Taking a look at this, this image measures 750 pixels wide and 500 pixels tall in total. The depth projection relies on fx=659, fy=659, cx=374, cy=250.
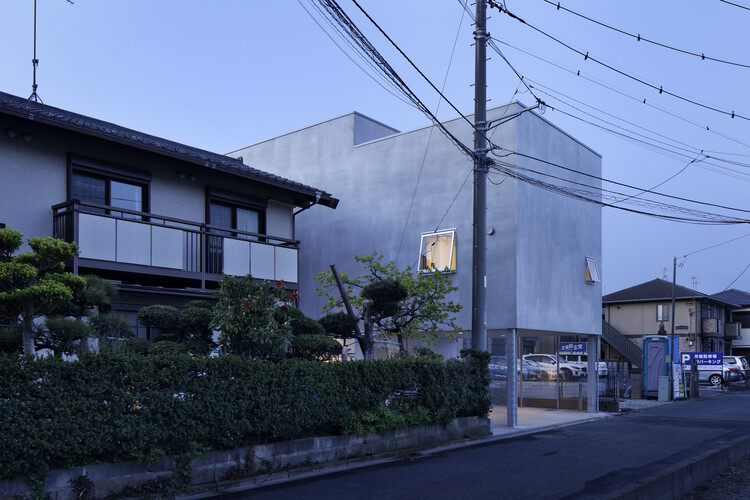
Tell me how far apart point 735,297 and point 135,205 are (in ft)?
187

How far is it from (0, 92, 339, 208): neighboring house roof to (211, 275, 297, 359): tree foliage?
198 inches

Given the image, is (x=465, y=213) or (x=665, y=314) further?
(x=665, y=314)

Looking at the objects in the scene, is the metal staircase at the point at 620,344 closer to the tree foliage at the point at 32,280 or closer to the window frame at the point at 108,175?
the window frame at the point at 108,175

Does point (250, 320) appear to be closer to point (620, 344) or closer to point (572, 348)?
point (572, 348)

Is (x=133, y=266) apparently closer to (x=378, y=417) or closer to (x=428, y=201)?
(x=378, y=417)

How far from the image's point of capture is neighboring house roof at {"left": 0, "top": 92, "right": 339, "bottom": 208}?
39.7 ft

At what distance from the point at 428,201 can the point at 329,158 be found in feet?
14.0

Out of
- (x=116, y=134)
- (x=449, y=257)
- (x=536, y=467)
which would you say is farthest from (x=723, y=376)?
(x=116, y=134)

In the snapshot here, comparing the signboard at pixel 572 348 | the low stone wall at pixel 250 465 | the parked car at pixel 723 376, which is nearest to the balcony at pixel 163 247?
the low stone wall at pixel 250 465

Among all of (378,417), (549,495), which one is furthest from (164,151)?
(549,495)

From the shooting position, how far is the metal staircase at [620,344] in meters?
36.0

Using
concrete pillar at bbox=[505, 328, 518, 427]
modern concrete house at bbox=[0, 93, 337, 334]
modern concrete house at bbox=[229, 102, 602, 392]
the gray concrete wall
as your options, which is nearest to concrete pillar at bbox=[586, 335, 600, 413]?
modern concrete house at bbox=[229, 102, 602, 392]

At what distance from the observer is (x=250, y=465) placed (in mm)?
9180

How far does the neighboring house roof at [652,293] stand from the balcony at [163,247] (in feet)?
118
